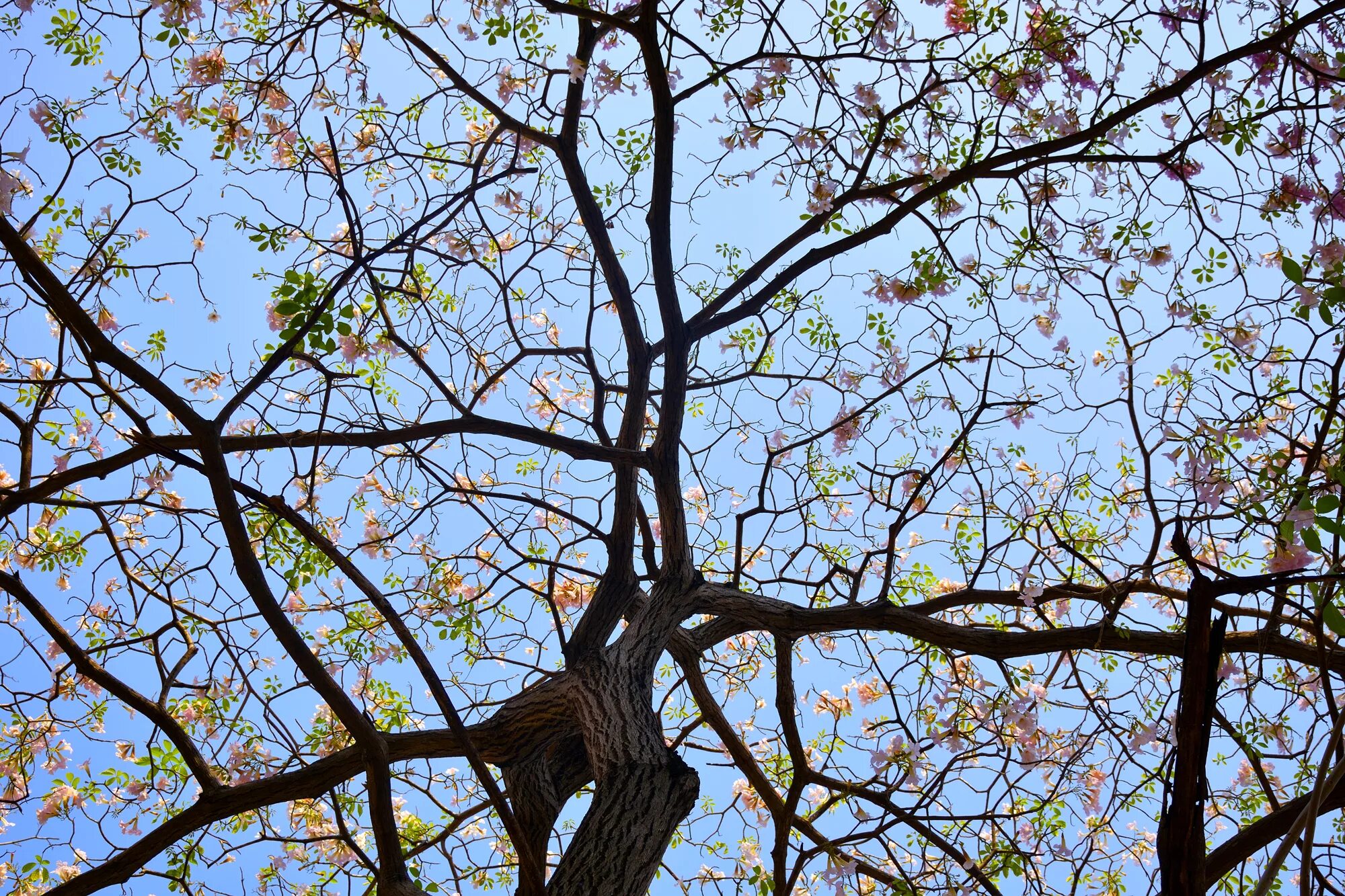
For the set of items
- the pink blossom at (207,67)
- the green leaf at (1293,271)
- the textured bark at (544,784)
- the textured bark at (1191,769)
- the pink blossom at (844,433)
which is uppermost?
the pink blossom at (844,433)

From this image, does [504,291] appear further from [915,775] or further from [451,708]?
[915,775]

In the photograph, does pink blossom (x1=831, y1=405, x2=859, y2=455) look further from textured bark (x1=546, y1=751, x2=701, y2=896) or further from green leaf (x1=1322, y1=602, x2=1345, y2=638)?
green leaf (x1=1322, y1=602, x2=1345, y2=638)

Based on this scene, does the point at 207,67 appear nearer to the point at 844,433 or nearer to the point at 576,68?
the point at 576,68

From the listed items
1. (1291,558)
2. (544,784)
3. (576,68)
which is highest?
(576,68)

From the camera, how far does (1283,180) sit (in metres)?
3.20

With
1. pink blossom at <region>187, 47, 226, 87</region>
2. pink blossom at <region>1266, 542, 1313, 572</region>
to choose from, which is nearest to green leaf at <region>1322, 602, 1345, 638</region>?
pink blossom at <region>1266, 542, 1313, 572</region>

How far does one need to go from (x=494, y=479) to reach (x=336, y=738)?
1221 mm

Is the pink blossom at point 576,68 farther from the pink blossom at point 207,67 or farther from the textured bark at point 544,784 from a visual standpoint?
the textured bark at point 544,784

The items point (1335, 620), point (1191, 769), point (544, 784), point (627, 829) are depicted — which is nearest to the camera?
point (1335, 620)

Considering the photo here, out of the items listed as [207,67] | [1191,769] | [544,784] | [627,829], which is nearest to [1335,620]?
[1191,769]

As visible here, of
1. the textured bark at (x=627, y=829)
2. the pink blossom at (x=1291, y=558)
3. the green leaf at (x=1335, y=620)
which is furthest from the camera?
the textured bark at (x=627, y=829)

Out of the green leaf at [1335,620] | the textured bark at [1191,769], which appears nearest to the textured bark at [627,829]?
the textured bark at [1191,769]

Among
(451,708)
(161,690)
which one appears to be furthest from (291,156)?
(451,708)

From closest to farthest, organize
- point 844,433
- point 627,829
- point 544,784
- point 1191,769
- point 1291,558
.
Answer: point 1191,769
point 1291,558
point 627,829
point 544,784
point 844,433
